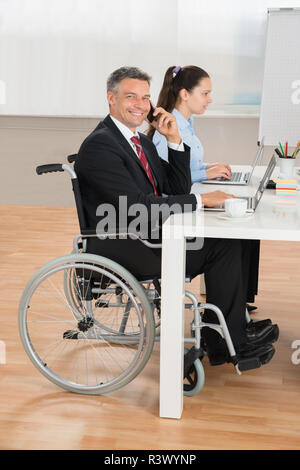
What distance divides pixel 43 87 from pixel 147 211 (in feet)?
13.5

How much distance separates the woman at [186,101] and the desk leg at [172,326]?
3.83 ft

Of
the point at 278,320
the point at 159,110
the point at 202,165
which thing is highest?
the point at 159,110

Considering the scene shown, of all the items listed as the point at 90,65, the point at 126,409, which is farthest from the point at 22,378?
the point at 90,65

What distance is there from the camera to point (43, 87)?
611cm

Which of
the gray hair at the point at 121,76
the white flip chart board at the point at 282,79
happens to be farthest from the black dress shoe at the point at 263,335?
the white flip chart board at the point at 282,79

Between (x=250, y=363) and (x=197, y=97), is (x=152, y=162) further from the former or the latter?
(x=250, y=363)

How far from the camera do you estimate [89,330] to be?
2420mm

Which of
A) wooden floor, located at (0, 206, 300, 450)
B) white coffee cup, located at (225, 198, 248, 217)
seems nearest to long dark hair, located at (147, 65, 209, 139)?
white coffee cup, located at (225, 198, 248, 217)

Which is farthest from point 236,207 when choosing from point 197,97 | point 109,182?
point 197,97

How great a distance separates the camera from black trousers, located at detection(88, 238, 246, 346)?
7.60ft

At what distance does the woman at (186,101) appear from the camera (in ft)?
10.4

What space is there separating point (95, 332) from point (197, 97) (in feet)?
4.54
